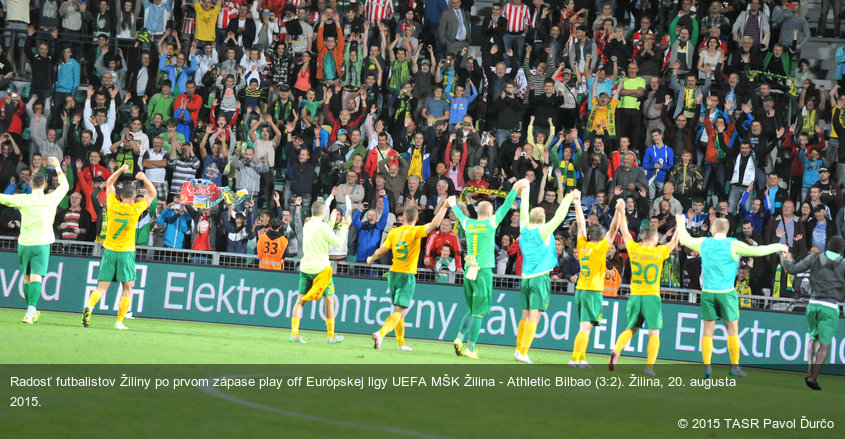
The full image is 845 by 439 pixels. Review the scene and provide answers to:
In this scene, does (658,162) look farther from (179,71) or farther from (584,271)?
(179,71)

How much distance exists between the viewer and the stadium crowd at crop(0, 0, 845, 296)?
22141 millimetres

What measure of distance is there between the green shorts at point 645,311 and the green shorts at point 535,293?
1.25 m

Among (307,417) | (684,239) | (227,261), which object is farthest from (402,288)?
(307,417)

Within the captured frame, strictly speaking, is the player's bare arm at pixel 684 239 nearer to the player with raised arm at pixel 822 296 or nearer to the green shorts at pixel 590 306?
the player with raised arm at pixel 822 296

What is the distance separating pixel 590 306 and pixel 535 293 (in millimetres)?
812

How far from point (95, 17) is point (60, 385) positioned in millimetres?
19719

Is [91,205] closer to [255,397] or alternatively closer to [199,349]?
[199,349]

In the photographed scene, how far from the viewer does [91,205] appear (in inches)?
912

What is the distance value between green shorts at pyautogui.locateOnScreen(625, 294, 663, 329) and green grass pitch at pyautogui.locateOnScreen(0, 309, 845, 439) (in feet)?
2.60

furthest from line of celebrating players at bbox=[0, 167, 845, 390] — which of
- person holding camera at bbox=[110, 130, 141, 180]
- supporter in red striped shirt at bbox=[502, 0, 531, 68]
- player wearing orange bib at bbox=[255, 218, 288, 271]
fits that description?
supporter in red striped shirt at bbox=[502, 0, 531, 68]

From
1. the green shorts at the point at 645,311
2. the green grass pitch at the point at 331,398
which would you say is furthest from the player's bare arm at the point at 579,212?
the green grass pitch at the point at 331,398

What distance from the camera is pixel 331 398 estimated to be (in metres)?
10.1

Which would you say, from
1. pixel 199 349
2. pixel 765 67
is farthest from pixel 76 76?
pixel 765 67

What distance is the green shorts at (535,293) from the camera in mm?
15375
